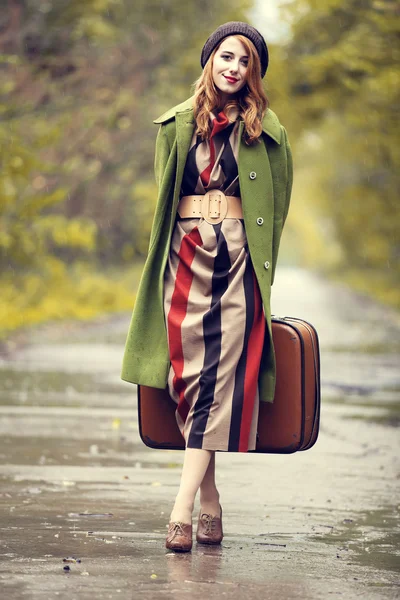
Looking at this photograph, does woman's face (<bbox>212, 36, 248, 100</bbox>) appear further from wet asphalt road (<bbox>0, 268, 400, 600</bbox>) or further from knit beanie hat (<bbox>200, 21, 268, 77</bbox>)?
wet asphalt road (<bbox>0, 268, 400, 600</bbox>)

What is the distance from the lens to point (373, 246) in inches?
1725

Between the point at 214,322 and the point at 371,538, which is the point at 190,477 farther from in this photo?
the point at 371,538

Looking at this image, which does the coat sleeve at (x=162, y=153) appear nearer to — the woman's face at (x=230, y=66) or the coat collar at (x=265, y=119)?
the coat collar at (x=265, y=119)

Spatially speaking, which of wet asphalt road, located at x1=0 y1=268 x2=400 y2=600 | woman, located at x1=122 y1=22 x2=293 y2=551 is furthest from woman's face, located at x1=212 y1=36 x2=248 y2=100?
wet asphalt road, located at x1=0 y1=268 x2=400 y2=600

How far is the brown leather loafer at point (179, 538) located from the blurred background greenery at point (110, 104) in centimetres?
959

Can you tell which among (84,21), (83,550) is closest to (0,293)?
(84,21)

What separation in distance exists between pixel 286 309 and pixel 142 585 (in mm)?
24425

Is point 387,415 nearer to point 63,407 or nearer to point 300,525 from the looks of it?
point 63,407

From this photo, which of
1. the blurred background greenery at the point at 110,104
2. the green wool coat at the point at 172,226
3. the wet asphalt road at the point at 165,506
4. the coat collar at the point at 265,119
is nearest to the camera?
the wet asphalt road at the point at 165,506

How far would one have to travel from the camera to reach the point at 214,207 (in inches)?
214

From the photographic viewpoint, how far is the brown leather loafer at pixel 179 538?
17.2ft

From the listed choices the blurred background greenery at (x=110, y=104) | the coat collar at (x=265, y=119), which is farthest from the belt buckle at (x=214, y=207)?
the blurred background greenery at (x=110, y=104)

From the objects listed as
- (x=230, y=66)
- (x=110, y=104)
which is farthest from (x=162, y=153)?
(x=110, y=104)

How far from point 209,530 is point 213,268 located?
1.05m
